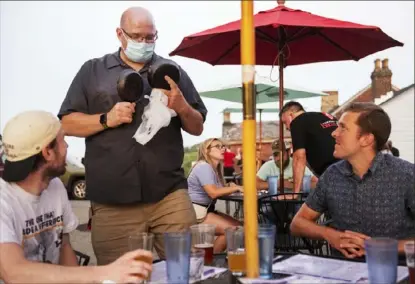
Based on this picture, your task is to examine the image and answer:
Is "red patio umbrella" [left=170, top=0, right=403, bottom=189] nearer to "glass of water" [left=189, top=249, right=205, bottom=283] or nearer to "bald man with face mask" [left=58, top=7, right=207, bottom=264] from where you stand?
"bald man with face mask" [left=58, top=7, right=207, bottom=264]

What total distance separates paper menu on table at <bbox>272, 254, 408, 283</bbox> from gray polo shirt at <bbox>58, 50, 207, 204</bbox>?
3.36 feet

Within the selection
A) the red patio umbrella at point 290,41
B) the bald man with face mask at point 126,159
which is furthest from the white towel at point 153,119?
the red patio umbrella at point 290,41

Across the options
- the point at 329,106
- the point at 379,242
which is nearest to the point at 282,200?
the point at 379,242

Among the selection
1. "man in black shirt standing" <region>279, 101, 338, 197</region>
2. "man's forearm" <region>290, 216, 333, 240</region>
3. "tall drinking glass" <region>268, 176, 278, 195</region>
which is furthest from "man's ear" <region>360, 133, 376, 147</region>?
"tall drinking glass" <region>268, 176, 278, 195</region>

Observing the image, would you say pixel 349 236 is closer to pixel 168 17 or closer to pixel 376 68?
pixel 168 17

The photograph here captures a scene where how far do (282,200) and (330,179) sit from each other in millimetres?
2059

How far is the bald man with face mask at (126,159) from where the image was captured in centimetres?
287

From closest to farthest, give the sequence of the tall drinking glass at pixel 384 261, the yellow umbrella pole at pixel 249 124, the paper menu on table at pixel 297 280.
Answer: the yellow umbrella pole at pixel 249 124
the tall drinking glass at pixel 384 261
the paper menu on table at pixel 297 280

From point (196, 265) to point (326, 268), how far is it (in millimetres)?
476

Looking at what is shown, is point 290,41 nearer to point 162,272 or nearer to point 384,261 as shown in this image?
point 162,272

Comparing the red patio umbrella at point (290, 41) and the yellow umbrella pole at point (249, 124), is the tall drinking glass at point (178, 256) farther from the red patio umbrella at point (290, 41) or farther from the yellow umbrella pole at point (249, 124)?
the red patio umbrella at point (290, 41)

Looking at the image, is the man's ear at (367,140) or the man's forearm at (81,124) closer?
the man's ear at (367,140)

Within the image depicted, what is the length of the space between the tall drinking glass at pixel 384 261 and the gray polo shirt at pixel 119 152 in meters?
1.48

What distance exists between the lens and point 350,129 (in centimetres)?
266
